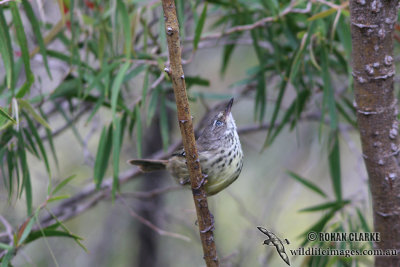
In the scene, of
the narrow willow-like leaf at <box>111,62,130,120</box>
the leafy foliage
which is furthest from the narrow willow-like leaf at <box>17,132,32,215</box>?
the narrow willow-like leaf at <box>111,62,130,120</box>

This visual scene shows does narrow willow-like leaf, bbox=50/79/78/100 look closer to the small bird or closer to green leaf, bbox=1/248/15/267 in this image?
the small bird

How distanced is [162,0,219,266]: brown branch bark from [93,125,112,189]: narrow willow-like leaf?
96 cm

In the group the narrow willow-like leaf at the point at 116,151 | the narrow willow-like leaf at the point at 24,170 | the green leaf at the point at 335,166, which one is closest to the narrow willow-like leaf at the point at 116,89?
the narrow willow-like leaf at the point at 116,151

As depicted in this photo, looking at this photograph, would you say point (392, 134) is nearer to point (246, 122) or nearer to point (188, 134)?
point (188, 134)

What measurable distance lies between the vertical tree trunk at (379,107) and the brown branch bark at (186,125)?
0.77m

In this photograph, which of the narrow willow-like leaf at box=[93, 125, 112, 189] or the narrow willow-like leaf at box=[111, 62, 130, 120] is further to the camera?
the narrow willow-like leaf at box=[93, 125, 112, 189]

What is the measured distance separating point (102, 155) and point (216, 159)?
2.45 feet

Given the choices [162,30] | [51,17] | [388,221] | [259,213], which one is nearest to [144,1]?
[162,30]

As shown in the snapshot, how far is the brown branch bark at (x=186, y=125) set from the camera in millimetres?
1513

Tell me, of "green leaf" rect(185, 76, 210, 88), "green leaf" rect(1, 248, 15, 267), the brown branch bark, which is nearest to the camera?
the brown branch bark

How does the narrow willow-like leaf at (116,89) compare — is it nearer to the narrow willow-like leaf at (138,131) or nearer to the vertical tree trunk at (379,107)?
the narrow willow-like leaf at (138,131)

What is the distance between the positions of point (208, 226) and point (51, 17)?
128 inches

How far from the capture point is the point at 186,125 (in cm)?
161

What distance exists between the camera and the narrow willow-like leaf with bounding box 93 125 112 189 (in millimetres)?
2645
